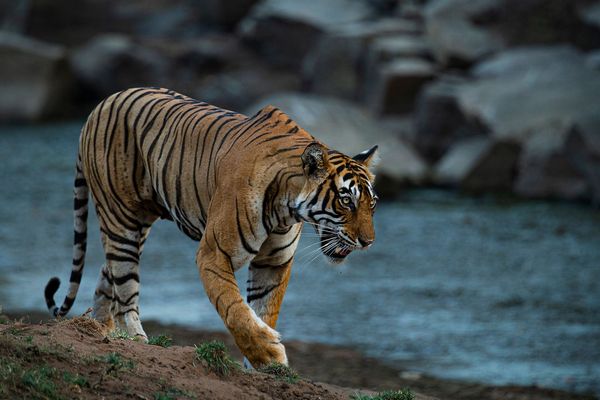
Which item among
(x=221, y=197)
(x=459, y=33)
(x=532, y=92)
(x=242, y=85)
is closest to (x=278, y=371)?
(x=221, y=197)

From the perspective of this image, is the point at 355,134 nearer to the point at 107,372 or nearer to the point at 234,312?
the point at 234,312

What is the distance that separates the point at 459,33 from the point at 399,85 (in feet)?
5.94

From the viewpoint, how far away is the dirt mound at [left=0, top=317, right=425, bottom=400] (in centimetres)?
459

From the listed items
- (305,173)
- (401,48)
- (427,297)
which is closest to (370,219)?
(305,173)

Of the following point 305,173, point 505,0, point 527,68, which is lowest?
point 305,173

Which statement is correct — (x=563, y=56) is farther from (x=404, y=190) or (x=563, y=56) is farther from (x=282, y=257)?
(x=282, y=257)

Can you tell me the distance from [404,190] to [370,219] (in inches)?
442

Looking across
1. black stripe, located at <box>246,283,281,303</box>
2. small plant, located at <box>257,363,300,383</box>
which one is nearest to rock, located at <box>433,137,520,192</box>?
black stripe, located at <box>246,283,281,303</box>

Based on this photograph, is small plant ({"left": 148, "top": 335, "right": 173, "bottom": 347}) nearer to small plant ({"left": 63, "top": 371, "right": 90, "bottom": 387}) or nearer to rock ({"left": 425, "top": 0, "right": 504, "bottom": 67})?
small plant ({"left": 63, "top": 371, "right": 90, "bottom": 387})

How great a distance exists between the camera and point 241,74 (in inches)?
942

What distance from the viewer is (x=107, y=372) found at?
484 centimetres

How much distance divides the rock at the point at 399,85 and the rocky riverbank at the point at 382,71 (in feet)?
0.08

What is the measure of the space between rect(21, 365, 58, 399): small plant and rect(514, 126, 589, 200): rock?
1169 cm

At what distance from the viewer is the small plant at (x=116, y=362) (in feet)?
16.0
